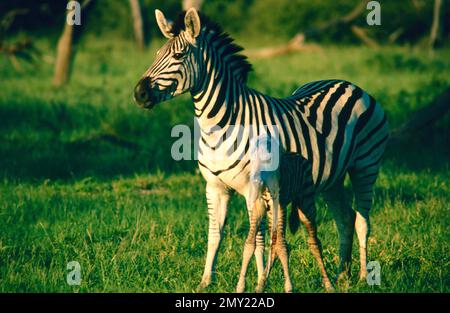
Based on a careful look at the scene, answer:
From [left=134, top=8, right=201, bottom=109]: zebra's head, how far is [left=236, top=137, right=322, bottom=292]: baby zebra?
70 cm

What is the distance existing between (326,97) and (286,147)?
0.80 m

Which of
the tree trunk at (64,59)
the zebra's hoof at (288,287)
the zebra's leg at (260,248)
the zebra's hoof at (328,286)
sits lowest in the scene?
the zebra's hoof at (328,286)

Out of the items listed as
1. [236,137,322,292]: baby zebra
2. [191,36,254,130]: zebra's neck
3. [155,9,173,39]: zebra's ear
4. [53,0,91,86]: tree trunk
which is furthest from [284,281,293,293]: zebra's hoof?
[53,0,91,86]: tree trunk

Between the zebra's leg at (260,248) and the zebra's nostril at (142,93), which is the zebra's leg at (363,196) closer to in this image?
the zebra's leg at (260,248)

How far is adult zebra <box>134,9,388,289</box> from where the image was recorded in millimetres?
4898

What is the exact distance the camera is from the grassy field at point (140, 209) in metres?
5.47

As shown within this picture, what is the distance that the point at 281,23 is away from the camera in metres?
35.5

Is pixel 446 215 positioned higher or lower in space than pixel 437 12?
lower

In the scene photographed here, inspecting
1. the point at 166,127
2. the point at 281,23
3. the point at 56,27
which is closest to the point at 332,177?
the point at 166,127

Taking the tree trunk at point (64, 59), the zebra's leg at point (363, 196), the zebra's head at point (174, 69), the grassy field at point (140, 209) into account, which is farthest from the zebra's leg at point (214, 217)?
the tree trunk at point (64, 59)

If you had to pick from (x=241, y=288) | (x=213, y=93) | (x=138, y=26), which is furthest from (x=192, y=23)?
(x=138, y=26)

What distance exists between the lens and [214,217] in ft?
17.0

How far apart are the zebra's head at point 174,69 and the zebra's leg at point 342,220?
1764 mm
